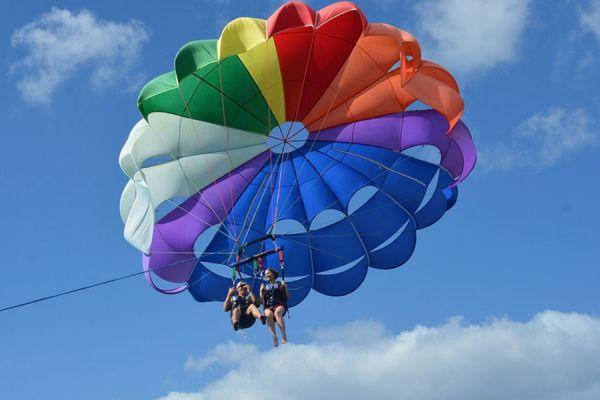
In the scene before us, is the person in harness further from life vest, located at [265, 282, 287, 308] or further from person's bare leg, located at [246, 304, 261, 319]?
life vest, located at [265, 282, 287, 308]

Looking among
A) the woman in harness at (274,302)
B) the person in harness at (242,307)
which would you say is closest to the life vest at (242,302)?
the person in harness at (242,307)

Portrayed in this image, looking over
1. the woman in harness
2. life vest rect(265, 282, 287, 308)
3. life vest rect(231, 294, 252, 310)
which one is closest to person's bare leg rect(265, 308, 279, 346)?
the woman in harness

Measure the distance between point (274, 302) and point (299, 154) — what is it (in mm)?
3112

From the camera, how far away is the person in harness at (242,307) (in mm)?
14562

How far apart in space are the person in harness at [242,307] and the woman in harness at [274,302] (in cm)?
12

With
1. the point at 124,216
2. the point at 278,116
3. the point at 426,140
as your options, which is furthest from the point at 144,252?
the point at 426,140

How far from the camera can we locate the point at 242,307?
48.0 feet

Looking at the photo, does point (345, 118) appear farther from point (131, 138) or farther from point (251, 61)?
point (131, 138)

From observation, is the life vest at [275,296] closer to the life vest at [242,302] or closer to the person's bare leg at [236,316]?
the life vest at [242,302]

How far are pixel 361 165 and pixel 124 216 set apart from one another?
387 cm

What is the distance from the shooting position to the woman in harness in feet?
47.4

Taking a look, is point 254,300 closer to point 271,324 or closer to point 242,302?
point 242,302

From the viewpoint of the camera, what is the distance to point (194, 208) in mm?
16828

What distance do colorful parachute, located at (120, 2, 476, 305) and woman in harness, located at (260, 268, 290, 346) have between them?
1.28m
